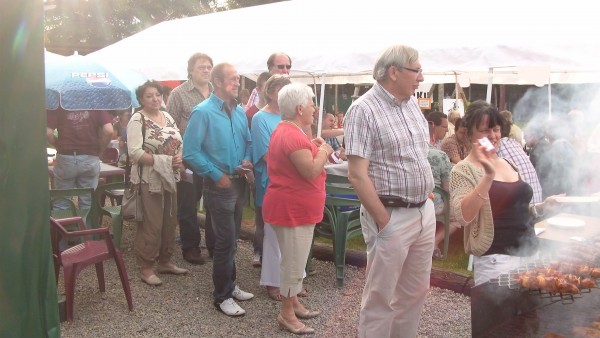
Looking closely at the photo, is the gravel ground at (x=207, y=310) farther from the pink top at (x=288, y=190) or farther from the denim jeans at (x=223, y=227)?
the pink top at (x=288, y=190)

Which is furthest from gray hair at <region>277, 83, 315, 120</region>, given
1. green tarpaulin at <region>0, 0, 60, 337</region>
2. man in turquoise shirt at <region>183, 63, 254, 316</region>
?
green tarpaulin at <region>0, 0, 60, 337</region>

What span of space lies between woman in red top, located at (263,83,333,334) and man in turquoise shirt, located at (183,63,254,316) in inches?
17.2

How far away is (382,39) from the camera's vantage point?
284 inches

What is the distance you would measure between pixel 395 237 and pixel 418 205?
0.23 m

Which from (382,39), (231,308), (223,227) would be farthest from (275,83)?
(382,39)

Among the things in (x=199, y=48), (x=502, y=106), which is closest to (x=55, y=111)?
(x=199, y=48)

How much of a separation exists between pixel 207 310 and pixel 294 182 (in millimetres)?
1485

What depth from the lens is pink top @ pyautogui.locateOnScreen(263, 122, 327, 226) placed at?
12.4 ft

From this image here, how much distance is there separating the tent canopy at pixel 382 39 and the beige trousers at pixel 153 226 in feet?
8.07

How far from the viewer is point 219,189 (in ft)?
13.8

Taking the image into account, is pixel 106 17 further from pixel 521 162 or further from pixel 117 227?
pixel 521 162

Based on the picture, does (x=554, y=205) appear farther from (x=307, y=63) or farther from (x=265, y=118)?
(x=307, y=63)

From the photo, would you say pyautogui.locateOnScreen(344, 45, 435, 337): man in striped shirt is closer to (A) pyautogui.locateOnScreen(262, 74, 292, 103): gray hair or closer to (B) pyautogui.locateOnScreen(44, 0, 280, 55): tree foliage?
(A) pyautogui.locateOnScreen(262, 74, 292, 103): gray hair

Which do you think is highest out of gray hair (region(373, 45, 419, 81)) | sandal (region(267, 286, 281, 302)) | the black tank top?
gray hair (region(373, 45, 419, 81))
